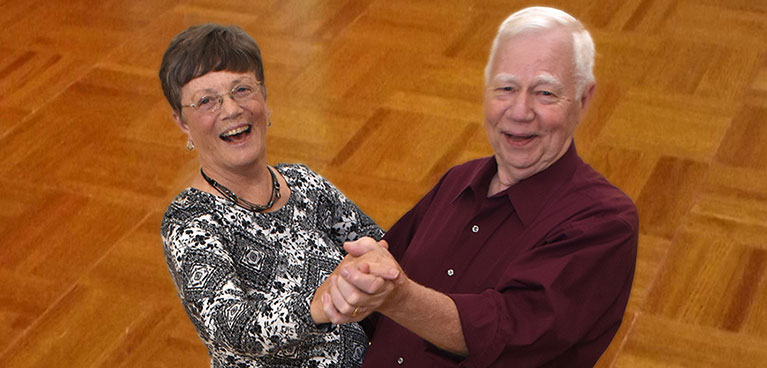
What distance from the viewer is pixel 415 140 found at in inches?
164

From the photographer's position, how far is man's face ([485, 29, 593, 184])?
6.00 feet

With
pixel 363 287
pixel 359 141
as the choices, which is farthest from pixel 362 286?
pixel 359 141

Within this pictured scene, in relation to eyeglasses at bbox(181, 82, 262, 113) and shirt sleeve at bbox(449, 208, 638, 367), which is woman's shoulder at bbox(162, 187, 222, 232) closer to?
eyeglasses at bbox(181, 82, 262, 113)

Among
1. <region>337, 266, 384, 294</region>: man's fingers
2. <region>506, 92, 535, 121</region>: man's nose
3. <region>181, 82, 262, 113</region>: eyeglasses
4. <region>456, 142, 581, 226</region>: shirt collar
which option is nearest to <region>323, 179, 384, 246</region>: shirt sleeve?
<region>181, 82, 262, 113</region>: eyeglasses

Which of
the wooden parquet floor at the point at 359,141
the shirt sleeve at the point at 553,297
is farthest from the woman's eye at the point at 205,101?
the wooden parquet floor at the point at 359,141

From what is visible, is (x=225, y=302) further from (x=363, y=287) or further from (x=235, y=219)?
(x=363, y=287)

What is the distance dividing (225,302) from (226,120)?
0.43m

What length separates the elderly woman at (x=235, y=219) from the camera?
1.91m

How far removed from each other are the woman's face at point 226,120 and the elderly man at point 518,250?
1.33 feet

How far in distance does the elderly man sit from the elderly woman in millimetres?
191

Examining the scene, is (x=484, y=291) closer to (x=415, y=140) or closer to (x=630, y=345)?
(x=630, y=345)

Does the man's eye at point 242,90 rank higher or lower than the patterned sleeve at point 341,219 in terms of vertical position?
higher

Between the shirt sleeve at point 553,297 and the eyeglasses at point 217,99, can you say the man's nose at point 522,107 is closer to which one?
the shirt sleeve at point 553,297

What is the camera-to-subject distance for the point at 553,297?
1661 millimetres
